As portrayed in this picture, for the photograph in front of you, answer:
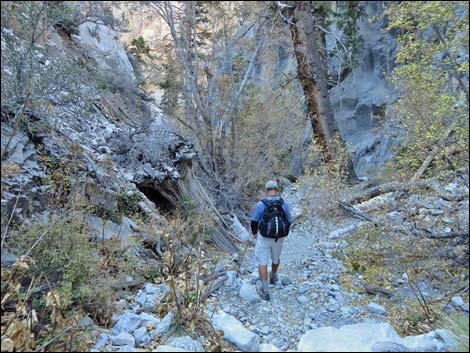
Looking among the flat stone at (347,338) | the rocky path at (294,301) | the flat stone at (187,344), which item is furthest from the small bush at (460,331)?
the flat stone at (187,344)

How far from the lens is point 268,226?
4.98 metres

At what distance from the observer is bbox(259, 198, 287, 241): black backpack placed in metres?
4.97

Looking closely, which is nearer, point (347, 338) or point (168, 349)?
point (168, 349)

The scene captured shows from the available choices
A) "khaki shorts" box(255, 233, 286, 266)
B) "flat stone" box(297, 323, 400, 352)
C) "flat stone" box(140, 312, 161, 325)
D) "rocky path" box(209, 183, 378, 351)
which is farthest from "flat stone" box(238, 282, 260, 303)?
"flat stone" box(297, 323, 400, 352)

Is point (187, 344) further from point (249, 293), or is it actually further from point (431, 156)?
point (431, 156)

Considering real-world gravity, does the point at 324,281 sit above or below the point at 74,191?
below

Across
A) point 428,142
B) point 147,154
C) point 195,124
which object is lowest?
point 428,142

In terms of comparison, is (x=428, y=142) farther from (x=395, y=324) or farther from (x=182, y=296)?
(x=182, y=296)

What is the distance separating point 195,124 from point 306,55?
152 inches

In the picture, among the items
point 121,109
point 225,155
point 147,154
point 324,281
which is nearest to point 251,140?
point 225,155

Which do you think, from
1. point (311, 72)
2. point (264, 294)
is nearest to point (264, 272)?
point (264, 294)

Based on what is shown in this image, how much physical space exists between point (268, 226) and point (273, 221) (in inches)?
3.9

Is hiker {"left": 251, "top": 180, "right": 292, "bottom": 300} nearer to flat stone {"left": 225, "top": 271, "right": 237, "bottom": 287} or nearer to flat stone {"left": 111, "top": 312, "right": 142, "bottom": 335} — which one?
flat stone {"left": 225, "top": 271, "right": 237, "bottom": 287}

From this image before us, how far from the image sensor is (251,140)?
11.9m
